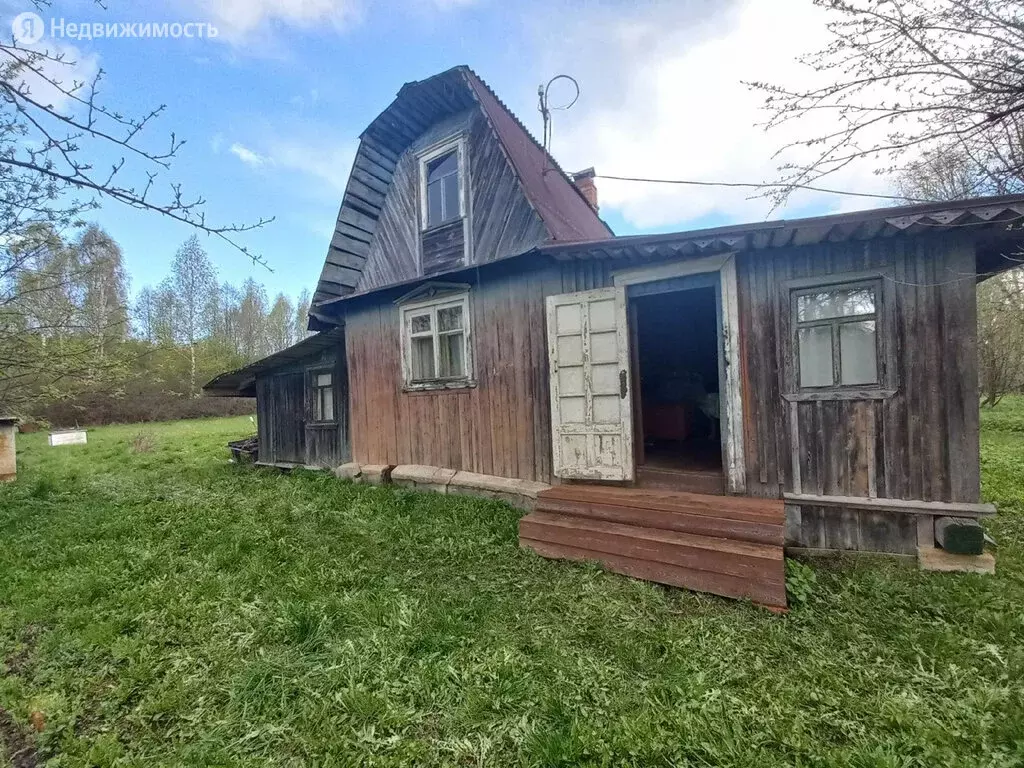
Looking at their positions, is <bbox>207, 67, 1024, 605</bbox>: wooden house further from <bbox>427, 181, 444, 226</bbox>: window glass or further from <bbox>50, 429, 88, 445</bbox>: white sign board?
<bbox>50, 429, 88, 445</bbox>: white sign board

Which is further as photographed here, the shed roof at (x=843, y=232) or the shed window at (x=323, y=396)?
the shed window at (x=323, y=396)

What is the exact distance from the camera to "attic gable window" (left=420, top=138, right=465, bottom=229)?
6828mm

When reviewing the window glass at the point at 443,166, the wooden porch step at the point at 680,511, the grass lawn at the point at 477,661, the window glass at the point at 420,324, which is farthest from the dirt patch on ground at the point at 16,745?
the window glass at the point at 443,166

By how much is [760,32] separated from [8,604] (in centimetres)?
792

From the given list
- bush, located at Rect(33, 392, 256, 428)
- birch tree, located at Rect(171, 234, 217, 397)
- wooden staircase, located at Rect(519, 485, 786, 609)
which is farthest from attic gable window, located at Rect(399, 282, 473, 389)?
birch tree, located at Rect(171, 234, 217, 397)

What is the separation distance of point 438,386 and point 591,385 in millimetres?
2712

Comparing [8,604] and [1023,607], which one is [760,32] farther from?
[8,604]

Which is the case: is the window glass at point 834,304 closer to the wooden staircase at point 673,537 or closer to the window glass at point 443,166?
the wooden staircase at point 673,537

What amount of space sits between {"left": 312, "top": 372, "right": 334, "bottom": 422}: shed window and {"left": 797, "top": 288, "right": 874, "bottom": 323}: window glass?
8.31 m

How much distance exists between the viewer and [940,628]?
2.79m

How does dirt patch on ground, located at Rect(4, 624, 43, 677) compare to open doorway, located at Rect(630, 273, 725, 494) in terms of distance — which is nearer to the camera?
dirt patch on ground, located at Rect(4, 624, 43, 677)

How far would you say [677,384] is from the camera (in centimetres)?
782

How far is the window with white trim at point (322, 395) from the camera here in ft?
30.2

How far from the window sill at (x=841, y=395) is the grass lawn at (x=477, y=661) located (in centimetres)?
146
